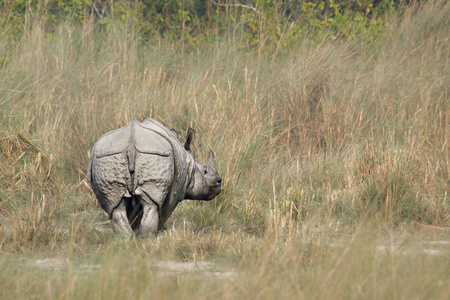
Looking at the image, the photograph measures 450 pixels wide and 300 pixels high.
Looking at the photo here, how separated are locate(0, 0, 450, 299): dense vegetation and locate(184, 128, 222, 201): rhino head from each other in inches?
14.7

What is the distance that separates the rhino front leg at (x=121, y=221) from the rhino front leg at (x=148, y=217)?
0.32 feet

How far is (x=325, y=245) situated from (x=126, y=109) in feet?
11.6

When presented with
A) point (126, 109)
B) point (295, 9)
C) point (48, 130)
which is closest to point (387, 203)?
point (126, 109)

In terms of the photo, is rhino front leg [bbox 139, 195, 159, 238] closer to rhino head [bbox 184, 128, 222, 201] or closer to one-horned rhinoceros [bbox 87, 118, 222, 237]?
one-horned rhinoceros [bbox 87, 118, 222, 237]

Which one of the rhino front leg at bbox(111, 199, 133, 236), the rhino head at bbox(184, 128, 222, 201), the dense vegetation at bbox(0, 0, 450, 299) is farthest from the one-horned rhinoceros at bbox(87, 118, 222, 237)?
the rhino head at bbox(184, 128, 222, 201)

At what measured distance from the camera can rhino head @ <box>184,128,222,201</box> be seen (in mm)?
5275

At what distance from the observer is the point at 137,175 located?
14.3 ft

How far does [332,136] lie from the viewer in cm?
754

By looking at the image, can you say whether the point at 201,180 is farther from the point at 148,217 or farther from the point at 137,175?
the point at 137,175

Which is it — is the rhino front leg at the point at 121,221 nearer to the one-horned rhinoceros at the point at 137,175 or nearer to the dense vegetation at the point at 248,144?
the one-horned rhinoceros at the point at 137,175

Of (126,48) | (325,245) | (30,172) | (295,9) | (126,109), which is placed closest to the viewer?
(325,245)

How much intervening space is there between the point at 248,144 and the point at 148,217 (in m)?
2.69

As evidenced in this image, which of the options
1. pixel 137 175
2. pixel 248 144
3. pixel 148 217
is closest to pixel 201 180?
pixel 148 217

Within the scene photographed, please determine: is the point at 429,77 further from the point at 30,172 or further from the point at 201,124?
the point at 30,172
